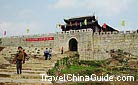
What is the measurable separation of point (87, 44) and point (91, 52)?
104 centimetres

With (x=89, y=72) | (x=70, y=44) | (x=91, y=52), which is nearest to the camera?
(x=89, y=72)

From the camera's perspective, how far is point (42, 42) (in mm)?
32531

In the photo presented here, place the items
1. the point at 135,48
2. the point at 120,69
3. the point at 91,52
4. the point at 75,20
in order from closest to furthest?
the point at 120,69 < the point at 135,48 < the point at 91,52 < the point at 75,20

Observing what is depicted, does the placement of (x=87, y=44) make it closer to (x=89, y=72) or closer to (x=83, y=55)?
(x=83, y=55)

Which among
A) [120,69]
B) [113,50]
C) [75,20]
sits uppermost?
[75,20]

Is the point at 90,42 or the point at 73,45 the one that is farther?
the point at 73,45

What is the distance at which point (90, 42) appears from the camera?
2914 centimetres

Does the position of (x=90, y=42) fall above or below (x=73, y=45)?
above

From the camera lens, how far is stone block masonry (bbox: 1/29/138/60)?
2750 cm

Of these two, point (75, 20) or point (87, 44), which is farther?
point (75, 20)

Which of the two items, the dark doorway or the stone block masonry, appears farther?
the dark doorway

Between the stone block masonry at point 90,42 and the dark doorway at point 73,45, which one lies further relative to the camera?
the dark doorway at point 73,45

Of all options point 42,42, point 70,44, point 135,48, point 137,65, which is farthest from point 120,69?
point 42,42

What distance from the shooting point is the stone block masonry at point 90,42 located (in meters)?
27.5
